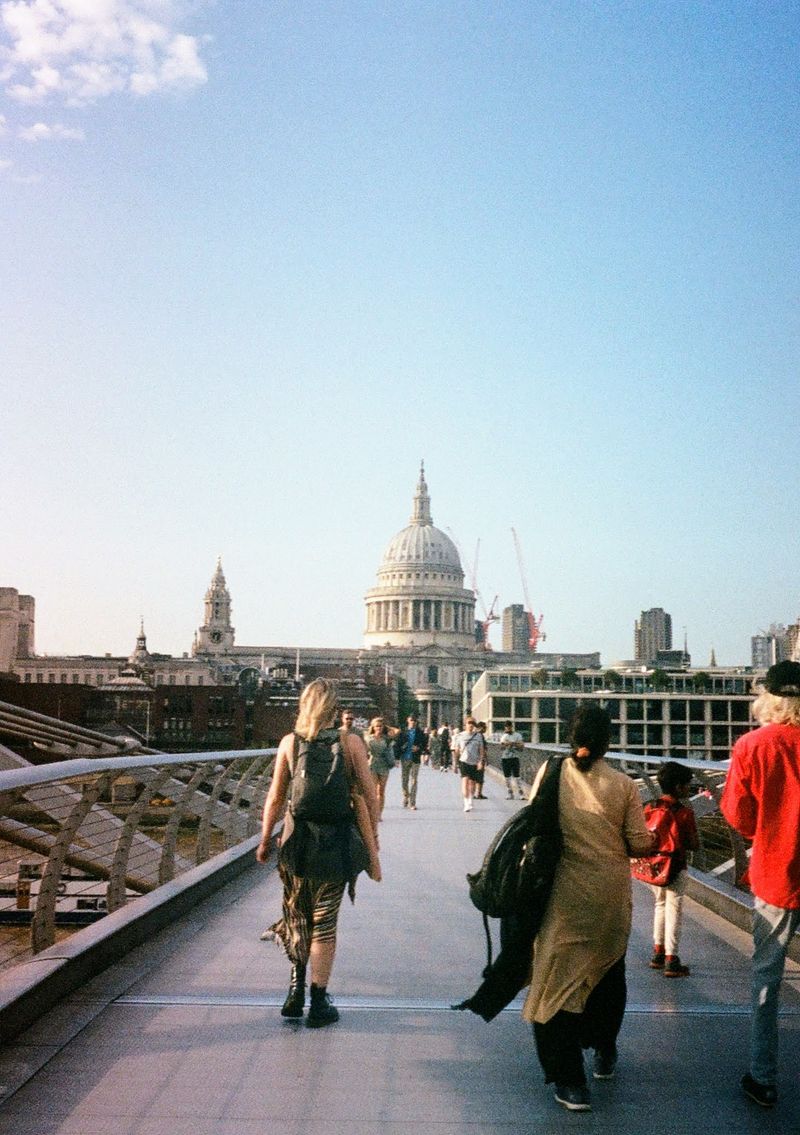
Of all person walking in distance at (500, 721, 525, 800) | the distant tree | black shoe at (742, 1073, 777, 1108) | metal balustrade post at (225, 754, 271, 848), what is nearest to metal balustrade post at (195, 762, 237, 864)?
metal balustrade post at (225, 754, 271, 848)

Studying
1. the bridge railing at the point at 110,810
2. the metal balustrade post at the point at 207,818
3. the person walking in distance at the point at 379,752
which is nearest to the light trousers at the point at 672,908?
the bridge railing at the point at 110,810

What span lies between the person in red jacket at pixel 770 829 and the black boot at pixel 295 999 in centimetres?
223

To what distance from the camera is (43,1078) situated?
18.7 feet

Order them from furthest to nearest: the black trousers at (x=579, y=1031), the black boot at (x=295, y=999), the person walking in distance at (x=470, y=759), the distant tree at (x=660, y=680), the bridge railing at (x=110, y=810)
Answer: the distant tree at (x=660, y=680)
the person walking in distance at (x=470, y=759)
the bridge railing at (x=110, y=810)
the black boot at (x=295, y=999)
the black trousers at (x=579, y=1031)

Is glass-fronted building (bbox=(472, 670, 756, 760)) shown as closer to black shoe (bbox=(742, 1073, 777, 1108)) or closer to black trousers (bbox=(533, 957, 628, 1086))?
black trousers (bbox=(533, 957, 628, 1086))

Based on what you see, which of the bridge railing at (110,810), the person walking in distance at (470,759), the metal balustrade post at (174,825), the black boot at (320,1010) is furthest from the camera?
the person walking in distance at (470,759)

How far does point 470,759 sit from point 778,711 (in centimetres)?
1881

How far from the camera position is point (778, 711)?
19.3 feet

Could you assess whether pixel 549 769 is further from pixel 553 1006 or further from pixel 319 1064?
pixel 319 1064

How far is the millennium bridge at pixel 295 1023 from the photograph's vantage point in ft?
17.6

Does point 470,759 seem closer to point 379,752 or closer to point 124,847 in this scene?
point 379,752

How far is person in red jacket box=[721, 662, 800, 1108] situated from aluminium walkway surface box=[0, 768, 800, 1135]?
0.36 meters

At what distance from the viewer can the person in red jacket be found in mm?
5629

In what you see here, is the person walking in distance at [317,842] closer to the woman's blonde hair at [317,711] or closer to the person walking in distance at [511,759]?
the woman's blonde hair at [317,711]
